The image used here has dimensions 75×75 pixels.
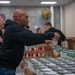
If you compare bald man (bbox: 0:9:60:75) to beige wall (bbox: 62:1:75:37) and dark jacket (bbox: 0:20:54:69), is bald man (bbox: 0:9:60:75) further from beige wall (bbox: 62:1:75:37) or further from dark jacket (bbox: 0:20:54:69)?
beige wall (bbox: 62:1:75:37)

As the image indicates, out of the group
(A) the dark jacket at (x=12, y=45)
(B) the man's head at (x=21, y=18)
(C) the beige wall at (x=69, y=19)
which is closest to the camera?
(A) the dark jacket at (x=12, y=45)

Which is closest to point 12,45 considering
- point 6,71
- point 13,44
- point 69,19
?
point 13,44

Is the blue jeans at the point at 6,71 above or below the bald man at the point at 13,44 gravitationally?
below

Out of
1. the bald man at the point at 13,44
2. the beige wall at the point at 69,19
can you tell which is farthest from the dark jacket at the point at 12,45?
the beige wall at the point at 69,19

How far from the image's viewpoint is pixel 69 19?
36.2 feet

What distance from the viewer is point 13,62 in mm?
2604

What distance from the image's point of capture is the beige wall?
10.5 meters

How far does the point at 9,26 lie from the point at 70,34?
8603 mm

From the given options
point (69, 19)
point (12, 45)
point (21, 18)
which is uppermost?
point (21, 18)

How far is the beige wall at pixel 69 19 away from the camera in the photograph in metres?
10.5

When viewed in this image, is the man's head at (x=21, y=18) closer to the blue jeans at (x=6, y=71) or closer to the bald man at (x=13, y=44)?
the bald man at (x=13, y=44)

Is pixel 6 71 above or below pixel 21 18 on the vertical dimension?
below

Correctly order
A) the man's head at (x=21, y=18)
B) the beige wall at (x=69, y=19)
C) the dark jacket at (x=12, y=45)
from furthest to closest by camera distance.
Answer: the beige wall at (x=69, y=19) → the man's head at (x=21, y=18) → the dark jacket at (x=12, y=45)

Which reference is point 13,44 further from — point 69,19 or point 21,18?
point 69,19
